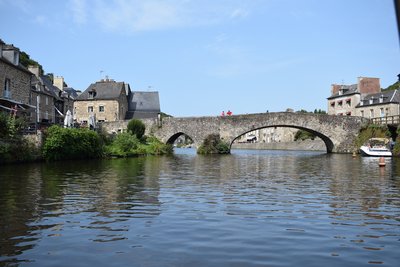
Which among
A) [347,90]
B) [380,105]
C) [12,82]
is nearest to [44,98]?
[12,82]

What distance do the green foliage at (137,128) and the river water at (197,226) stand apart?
29.9 meters

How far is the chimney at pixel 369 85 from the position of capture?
54.5m

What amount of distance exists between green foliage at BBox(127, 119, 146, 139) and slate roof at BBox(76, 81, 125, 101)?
30.3ft

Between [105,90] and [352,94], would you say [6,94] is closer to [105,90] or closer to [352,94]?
[105,90]

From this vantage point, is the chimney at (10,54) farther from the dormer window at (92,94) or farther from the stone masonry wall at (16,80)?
the dormer window at (92,94)

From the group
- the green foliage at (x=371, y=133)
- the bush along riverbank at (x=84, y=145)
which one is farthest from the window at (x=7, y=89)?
the green foliage at (x=371, y=133)

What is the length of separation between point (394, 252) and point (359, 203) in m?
4.05

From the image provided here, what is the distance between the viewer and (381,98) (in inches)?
1987

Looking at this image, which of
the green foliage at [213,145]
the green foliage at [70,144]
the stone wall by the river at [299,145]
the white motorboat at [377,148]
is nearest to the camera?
the green foliage at [70,144]

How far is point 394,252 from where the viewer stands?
5223 mm

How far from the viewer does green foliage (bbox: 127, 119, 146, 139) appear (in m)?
41.6

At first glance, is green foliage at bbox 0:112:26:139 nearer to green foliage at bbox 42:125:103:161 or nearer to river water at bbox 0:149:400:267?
green foliage at bbox 42:125:103:161

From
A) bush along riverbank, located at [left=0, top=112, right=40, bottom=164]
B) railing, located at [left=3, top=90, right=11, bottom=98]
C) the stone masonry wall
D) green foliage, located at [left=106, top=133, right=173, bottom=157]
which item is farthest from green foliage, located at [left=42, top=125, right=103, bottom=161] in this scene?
the stone masonry wall

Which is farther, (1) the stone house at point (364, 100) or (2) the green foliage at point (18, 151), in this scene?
(1) the stone house at point (364, 100)
